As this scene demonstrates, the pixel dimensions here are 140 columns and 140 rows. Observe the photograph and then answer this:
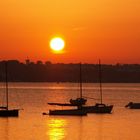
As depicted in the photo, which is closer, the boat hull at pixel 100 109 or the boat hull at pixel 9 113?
the boat hull at pixel 9 113

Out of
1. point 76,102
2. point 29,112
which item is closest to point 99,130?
point 29,112

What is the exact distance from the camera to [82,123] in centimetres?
8081

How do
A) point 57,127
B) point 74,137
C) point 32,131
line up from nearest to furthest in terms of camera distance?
point 74,137, point 32,131, point 57,127

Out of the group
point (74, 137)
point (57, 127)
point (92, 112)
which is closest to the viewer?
point (74, 137)

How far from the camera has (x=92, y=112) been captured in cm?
9388

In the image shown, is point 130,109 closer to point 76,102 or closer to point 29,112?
point 76,102

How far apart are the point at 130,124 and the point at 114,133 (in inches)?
457

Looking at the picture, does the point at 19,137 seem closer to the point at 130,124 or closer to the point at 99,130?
the point at 99,130

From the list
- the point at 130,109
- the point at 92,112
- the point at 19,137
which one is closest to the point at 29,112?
the point at 92,112

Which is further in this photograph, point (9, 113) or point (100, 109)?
point (100, 109)

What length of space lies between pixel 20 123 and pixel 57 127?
605 centimetres

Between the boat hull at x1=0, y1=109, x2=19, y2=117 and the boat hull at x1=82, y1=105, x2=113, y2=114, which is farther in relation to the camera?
the boat hull at x1=82, y1=105, x2=113, y2=114

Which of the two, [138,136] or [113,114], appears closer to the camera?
[138,136]

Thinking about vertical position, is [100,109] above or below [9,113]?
above
